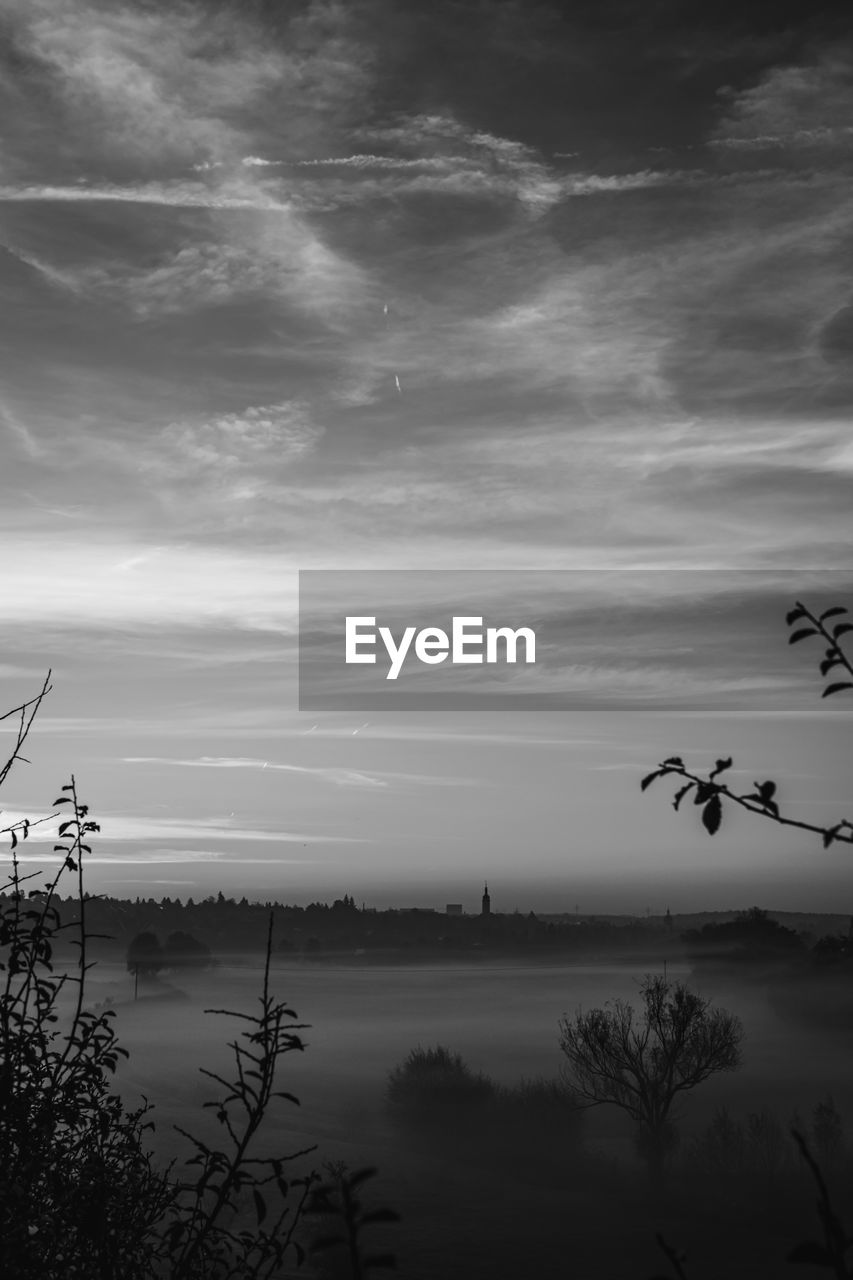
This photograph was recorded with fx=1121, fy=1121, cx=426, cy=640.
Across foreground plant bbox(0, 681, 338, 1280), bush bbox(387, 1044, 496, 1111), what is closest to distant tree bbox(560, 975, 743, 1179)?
bush bbox(387, 1044, 496, 1111)

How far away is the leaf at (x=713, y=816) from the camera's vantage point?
3.27 metres

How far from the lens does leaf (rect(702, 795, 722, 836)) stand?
3.27m

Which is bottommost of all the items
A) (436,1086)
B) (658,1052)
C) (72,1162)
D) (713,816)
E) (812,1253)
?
(436,1086)

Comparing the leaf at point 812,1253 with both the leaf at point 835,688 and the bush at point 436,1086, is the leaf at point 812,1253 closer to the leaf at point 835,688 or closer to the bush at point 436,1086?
the leaf at point 835,688

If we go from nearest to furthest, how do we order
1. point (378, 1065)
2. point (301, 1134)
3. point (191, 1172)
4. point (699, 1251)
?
point (699, 1251) < point (191, 1172) < point (301, 1134) < point (378, 1065)

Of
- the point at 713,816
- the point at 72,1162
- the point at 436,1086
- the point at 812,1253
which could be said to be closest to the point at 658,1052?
the point at 436,1086

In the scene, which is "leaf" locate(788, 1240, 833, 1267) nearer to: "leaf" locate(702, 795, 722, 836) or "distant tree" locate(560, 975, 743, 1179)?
"leaf" locate(702, 795, 722, 836)

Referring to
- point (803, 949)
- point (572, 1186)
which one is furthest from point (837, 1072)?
point (572, 1186)

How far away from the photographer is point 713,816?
129 inches

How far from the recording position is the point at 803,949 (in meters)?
124

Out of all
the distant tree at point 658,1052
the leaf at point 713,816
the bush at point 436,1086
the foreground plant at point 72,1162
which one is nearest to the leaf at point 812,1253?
the leaf at point 713,816

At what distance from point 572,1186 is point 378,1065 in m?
104

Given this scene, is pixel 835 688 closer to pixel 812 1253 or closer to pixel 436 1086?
pixel 812 1253

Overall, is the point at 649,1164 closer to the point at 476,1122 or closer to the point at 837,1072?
the point at 476,1122
